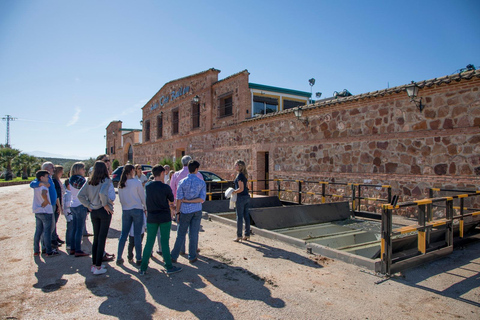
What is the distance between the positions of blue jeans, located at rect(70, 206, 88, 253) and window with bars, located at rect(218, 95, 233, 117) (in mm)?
13548

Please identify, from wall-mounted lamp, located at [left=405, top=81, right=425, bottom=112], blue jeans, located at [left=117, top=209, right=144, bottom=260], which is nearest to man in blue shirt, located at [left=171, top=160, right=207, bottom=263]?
blue jeans, located at [left=117, top=209, right=144, bottom=260]

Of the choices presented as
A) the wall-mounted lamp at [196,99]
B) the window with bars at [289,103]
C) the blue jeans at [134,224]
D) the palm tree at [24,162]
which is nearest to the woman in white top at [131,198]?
the blue jeans at [134,224]

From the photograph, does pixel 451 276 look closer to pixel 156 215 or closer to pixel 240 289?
pixel 240 289

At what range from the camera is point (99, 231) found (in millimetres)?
4926

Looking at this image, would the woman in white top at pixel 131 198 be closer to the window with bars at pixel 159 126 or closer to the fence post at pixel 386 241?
the fence post at pixel 386 241

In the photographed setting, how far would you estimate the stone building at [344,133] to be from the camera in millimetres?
8875

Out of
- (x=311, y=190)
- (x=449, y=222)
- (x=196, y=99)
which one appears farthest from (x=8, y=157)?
(x=449, y=222)

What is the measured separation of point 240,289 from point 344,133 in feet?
29.6

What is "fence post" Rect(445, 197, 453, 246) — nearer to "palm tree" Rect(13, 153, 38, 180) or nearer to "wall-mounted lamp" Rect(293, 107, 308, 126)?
"wall-mounted lamp" Rect(293, 107, 308, 126)

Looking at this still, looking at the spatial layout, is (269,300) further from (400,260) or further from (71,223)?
(71,223)

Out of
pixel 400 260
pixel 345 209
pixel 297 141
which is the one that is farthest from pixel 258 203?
pixel 400 260

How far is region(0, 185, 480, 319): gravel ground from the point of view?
3656mm

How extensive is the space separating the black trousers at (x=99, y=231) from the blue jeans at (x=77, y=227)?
1141 millimetres

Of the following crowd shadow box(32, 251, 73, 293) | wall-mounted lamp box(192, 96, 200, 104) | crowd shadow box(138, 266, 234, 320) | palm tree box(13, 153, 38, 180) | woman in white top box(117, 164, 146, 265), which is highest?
wall-mounted lamp box(192, 96, 200, 104)
